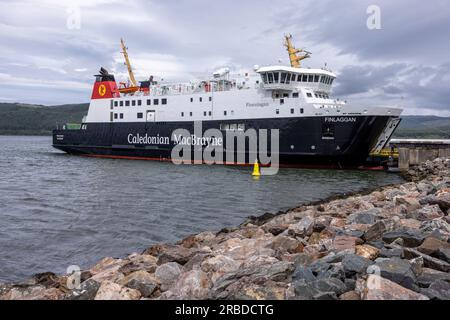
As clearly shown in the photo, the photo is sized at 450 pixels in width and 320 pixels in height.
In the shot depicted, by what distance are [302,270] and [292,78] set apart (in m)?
24.1

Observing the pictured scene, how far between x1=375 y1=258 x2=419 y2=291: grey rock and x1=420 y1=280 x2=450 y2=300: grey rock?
0.12 metres

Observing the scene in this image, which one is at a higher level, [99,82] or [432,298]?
[99,82]

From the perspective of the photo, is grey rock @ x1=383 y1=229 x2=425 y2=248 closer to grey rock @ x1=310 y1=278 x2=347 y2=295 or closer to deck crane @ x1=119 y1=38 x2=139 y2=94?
grey rock @ x1=310 y1=278 x2=347 y2=295

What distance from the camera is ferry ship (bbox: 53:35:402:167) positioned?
82.7ft

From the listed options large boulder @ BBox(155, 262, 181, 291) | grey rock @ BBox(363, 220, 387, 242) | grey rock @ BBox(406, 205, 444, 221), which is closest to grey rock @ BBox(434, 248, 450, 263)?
grey rock @ BBox(363, 220, 387, 242)

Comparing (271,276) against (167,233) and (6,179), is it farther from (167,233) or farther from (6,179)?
(6,179)

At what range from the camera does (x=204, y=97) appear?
30062 millimetres

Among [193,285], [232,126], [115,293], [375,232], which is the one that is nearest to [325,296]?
[193,285]

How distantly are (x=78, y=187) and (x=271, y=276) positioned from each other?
15.5 meters

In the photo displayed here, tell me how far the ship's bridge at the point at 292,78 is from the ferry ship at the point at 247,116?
64 millimetres

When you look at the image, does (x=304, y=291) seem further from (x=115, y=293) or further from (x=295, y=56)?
(x=295, y=56)

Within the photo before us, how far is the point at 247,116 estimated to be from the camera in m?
28.0
